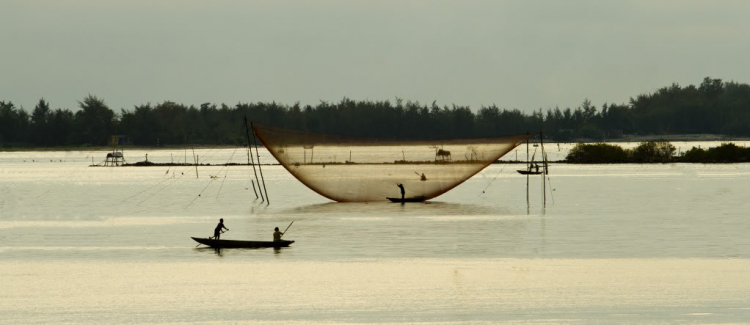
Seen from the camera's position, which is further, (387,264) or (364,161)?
(364,161)

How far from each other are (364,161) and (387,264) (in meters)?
26.6

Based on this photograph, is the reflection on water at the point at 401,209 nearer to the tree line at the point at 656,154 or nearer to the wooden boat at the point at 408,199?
the wooden boat at the point at 408,199

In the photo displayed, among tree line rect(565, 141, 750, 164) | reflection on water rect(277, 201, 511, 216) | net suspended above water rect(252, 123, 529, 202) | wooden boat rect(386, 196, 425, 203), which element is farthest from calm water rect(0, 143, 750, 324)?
tree line rect(565, 141, 750, 164)

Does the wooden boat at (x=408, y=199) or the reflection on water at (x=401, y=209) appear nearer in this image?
the reflection on water at (x=401, y=209)

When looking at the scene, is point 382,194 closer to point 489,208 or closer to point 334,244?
point 489,208

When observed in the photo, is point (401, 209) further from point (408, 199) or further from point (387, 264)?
point (387, 264)

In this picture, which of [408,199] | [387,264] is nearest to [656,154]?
[408,199]

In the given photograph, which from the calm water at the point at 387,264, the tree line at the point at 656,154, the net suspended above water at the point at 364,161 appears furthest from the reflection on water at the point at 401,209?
the tree line at the point at 656,154

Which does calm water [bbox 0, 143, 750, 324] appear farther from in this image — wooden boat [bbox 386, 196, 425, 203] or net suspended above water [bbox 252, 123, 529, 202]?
net suspended above water [bbox 252, 123, 529, 202]

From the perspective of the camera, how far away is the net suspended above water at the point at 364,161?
51.8 metres

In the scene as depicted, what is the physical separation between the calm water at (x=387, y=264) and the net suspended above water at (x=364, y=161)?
1216mm

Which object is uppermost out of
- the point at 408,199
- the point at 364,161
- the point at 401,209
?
the point at 364,161

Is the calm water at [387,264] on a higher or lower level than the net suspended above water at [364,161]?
lower

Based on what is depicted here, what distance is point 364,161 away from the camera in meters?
56.6
